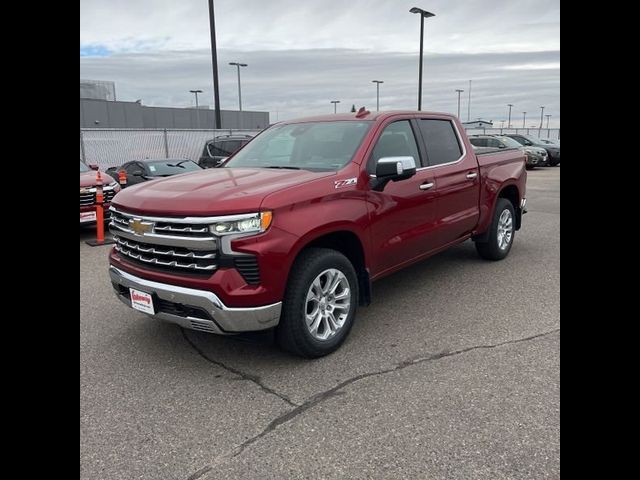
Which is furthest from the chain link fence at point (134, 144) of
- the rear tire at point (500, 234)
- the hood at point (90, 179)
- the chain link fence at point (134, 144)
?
the rear tire at point (500, 234)

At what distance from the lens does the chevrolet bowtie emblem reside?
357 centimetres

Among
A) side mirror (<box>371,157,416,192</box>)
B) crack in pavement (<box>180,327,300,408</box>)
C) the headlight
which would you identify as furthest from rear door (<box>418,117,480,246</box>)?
crack in pavement (<box>180,327,300,408</box>)

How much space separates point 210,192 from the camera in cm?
356

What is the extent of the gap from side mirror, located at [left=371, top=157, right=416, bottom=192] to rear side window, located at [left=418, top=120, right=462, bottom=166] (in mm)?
1020

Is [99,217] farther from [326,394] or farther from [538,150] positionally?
[538,150]

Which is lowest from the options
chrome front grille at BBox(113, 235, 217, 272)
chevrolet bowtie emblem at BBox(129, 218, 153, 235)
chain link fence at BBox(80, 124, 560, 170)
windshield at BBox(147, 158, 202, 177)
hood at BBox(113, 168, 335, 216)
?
chrome front grille at BBox(113, 235, 217, 272)

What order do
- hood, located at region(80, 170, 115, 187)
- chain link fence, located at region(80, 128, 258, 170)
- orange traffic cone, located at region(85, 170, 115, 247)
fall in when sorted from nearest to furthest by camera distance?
orange traffic cone, located at region(85, 170, 115, 247) → hood, located at region(80, 170, 115, 187) → chain link fence, located at region(80, 128, 258, 170)

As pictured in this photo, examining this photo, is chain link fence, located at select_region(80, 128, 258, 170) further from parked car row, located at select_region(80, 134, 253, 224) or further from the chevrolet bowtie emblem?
the chevrolet bowtie emblem

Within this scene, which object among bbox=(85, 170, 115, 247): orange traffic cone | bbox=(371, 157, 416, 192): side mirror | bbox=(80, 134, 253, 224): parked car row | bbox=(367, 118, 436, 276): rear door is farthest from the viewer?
bbox=(80, 134, 253, 224): parked car row

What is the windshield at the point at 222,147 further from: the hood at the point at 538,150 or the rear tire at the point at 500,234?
the hood at the point at 538,150
